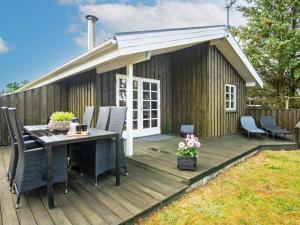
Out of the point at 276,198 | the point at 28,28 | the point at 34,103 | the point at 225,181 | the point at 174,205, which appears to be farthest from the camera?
the point at 28,28

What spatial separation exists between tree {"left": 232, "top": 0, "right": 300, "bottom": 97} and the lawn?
349 inches

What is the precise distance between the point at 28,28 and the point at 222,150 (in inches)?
563

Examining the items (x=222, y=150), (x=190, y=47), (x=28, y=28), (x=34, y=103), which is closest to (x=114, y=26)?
(x=28, y=28)

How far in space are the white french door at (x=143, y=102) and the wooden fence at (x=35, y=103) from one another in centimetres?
202

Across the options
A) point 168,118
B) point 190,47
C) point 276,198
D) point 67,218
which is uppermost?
point 190,47

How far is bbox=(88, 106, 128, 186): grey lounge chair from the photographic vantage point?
9.14 feet

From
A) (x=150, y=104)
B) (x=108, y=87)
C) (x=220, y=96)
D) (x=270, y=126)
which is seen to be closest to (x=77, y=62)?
(x=108, y=87)

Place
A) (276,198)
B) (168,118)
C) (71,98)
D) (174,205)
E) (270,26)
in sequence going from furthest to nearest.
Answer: (270,26) → (168,118) → (71,98) → (276,198) → (174,205)

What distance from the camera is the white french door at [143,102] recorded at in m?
5.67

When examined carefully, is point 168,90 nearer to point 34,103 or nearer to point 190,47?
point 190,47

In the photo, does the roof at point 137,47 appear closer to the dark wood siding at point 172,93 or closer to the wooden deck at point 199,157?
the dark wood siding at point 172,93

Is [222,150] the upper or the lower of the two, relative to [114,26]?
lower

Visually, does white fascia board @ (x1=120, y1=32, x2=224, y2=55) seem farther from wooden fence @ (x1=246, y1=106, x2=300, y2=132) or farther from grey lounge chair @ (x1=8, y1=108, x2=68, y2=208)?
wooden fence @ (x1=246, y1=106, x2=300, y2=132)

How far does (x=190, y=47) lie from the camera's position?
6.62 metres
